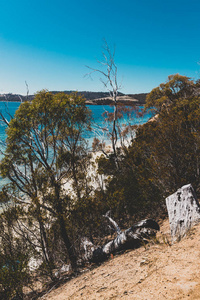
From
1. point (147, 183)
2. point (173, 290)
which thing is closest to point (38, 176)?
point (147, 183)

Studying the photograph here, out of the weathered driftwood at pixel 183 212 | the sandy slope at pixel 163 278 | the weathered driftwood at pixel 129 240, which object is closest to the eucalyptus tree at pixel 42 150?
the weathered driftwood at pixel 129 240

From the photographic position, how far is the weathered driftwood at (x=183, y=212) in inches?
190

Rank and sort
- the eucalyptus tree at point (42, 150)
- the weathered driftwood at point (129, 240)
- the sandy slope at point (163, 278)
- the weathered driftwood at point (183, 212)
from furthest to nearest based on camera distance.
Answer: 1. the eucalyptus tree at point (42, 150)
2. the weathered driftwood at point (129, 240)
3. the weathered driftwood at point (183, 212)
4. the sandy slope at point (163, 278)

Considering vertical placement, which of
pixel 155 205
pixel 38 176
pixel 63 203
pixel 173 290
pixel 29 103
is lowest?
pixel 155 205

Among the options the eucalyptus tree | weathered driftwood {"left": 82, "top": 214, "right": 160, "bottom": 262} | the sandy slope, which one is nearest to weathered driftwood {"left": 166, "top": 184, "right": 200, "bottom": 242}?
the sandy slope

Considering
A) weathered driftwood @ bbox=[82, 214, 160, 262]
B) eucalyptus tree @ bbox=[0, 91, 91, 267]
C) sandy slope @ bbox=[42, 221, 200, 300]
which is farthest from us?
eucalyptus tree @ bbox=[0, 91, 91, 267]

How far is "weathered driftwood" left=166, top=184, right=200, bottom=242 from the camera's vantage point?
4816 millimetres

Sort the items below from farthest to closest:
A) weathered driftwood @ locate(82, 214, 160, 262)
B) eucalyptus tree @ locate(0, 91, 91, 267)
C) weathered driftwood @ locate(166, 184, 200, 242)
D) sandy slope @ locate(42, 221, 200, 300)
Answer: eucalyptus tree @ locate(0, 91, 91, 267) → weathered driftwood @ locate(82, 214, 160, 262) → weathered driftwood @ locate(166, 184, 200, 242) → sandy slope @ locate(42, 221, 200, 300)

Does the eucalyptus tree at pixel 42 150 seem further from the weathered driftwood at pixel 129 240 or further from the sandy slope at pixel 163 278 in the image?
the sandy slope at pixel 163 278

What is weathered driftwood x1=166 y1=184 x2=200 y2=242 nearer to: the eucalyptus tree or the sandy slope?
the sandy slope

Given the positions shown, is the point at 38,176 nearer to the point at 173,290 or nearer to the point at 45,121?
the point at 45,121

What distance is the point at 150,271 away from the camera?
12.4ft

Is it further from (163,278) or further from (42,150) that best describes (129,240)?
(42,150)

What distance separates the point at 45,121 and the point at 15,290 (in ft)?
24.8
